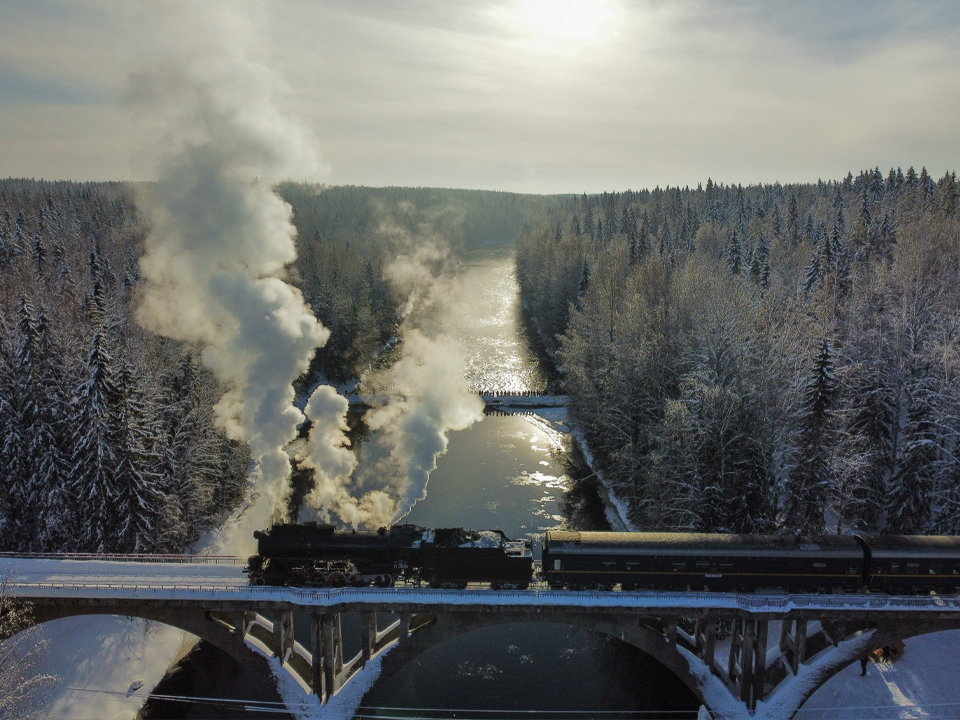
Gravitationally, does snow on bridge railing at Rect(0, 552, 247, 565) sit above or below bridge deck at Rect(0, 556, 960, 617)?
Answer: below

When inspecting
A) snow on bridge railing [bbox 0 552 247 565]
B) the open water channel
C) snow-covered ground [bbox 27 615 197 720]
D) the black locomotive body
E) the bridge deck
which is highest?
the black locomotive body

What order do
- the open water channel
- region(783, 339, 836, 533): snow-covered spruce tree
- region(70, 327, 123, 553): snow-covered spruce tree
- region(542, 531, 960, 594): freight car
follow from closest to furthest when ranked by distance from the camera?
region(542, 531, 960, 594): freight car
the open water channel
region(783, 339, 836, 533): snow-covered spruce tree
region(70, 327, 123, 553): snow-covered spruce tree

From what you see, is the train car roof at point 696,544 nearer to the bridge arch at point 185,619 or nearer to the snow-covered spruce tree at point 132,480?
the bridge arch at point 185,619

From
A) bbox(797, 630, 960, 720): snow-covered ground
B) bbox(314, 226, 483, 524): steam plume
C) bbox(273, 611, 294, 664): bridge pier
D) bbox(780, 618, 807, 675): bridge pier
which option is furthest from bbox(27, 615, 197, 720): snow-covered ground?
bbox(797, 630, 960, 720): snow-covered ground

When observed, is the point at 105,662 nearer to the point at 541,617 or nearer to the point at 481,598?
the point at 481,598

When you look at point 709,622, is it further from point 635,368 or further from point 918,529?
point 635,368

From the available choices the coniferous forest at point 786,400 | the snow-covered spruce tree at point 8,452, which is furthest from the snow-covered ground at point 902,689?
the snow-covered spruce tree at point 8,452

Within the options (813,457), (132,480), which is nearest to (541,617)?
(813,457)

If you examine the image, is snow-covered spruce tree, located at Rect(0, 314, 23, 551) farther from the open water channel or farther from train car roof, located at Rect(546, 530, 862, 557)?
train car roof, located at Rect(546, 530, 862, 557)
